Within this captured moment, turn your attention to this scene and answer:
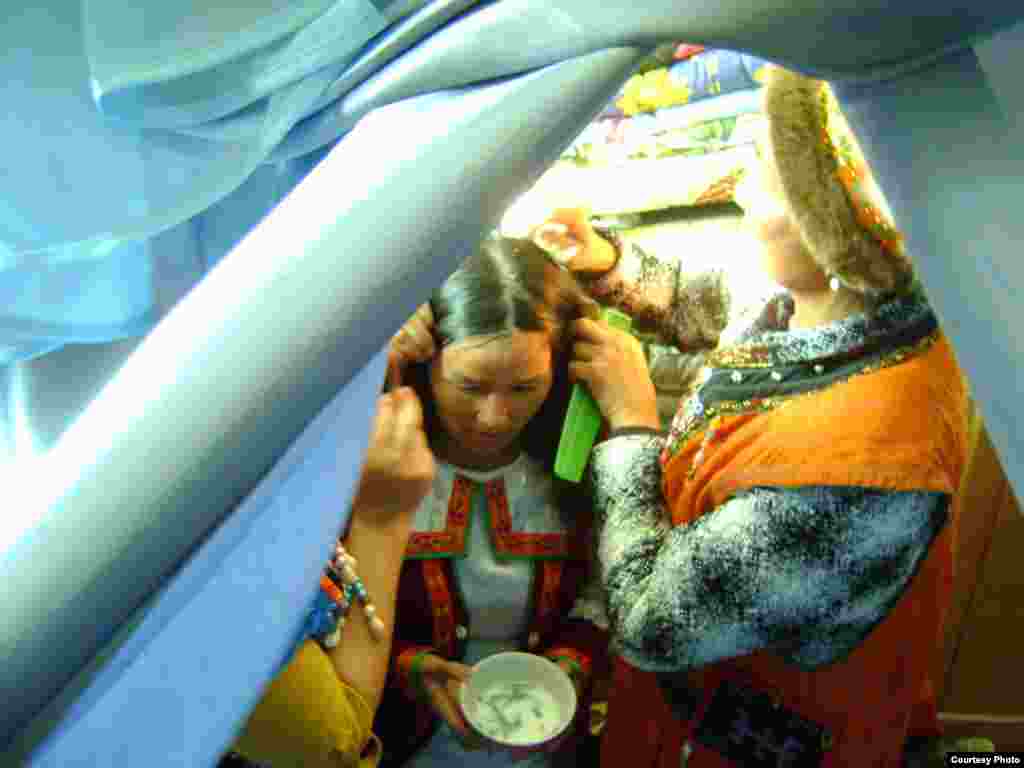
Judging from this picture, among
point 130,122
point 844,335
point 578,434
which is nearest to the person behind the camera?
point 130,122

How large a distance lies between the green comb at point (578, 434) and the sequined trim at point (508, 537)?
0.31 feet

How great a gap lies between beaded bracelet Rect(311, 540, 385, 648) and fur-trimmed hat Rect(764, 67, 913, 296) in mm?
609

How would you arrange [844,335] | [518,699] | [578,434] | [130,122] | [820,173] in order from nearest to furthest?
[130,122] → [820,173] → [844,335] → [518,699] → [578,434]

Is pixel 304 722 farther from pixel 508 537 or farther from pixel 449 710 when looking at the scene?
pixel 508 537

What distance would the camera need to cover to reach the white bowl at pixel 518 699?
0.90 meters

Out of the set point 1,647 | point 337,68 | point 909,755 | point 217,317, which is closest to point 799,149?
point 337,68

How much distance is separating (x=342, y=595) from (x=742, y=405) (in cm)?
51

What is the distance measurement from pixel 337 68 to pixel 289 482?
29 centimetres

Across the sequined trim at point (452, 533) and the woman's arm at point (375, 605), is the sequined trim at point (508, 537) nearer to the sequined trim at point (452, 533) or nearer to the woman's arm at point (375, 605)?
the sequined trim at point (452, 533)

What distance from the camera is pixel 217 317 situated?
29cm

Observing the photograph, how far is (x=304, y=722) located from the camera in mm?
789

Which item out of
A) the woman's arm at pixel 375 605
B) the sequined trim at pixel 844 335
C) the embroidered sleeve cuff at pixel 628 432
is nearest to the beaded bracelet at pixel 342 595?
the woman's arm at pixel 375 605

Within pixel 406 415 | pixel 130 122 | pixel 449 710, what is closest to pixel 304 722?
pixel 449 710

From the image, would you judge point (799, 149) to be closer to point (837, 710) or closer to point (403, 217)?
point (403, 217)
